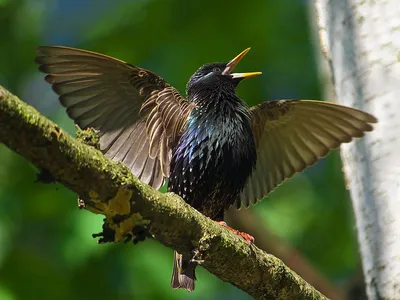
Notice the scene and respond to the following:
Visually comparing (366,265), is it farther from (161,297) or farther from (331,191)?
(331,191)

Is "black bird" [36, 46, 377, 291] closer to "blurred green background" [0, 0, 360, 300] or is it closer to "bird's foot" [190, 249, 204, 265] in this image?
"blurred green background" [0, 0, 360, 300]

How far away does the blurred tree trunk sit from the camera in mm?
3604

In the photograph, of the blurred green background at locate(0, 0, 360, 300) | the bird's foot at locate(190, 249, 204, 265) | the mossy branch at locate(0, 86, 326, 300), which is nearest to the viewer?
the mossy branch at locate(0, 86, 326, 300)

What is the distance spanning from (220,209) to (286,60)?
263 centimetres

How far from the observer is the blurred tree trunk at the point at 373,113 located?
360 centimetres

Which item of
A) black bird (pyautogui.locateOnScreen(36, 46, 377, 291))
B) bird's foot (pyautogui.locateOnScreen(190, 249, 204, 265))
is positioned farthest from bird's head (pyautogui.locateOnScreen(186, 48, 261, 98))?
bird's foot (pyautogui.locateOnScreen(190, 249, 204, 265))

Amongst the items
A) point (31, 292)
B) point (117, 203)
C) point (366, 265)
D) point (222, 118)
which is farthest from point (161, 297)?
point (117, 203)

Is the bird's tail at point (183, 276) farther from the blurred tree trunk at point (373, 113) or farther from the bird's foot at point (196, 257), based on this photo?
the bird's foot at point (196, 257)

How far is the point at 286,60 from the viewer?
671 cm

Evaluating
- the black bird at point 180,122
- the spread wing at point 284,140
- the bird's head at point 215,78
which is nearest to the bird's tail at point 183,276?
the black bird at point 180,122

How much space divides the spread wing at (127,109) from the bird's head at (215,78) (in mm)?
146

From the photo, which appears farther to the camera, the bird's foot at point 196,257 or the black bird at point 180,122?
the black bird at point 180,122

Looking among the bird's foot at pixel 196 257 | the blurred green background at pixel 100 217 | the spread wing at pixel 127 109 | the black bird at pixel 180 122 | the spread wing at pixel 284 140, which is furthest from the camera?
the blurred green background at pixel 100 217

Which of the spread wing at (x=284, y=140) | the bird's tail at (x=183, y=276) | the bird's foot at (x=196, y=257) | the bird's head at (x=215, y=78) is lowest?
the bird's tail at (x=183, y=276)
